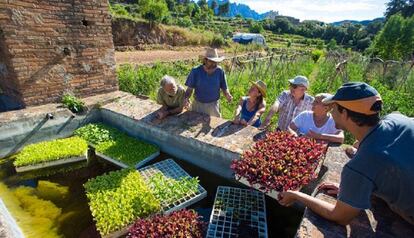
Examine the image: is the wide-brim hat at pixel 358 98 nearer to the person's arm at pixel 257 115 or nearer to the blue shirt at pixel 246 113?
the person's arm at pixel 257 115

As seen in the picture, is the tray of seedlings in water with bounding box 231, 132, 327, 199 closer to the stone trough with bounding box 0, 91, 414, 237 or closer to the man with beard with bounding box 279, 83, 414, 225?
the stone trough with bounding box 0, 91, 414, 237

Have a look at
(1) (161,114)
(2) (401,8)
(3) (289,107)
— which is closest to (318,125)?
(3) (289,107)

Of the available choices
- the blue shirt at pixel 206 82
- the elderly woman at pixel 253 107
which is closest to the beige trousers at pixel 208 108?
the blue shirt at pixel 206 82

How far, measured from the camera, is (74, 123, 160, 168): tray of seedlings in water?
170 inches

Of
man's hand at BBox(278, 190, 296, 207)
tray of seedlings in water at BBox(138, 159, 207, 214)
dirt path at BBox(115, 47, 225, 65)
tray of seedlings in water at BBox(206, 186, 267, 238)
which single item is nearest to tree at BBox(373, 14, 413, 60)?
dirt path at BBox(115, 47, 225, 65)

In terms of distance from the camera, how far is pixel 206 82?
4.61 meters

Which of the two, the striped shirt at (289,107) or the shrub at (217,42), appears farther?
the shrub at (217,42)

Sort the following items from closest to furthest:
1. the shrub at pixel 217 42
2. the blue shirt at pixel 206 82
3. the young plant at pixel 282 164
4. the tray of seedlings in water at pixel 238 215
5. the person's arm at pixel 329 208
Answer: the person's arm at pixel 329 208 < the young plant at pixel 282 164 < the tray of seedlings in water at pixel 238 215 < the blue shirt at pixel 206 82 < the shrub at pixel 217 42

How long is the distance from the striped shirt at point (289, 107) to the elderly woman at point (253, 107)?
338 millimetres

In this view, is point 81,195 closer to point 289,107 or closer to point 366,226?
point 289,107

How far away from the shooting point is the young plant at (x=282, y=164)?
2533mm

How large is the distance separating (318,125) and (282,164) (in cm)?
121

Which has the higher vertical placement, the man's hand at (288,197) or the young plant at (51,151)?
the man's hand at (288,197)

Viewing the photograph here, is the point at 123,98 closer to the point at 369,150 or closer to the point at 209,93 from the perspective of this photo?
the point at 209,93
